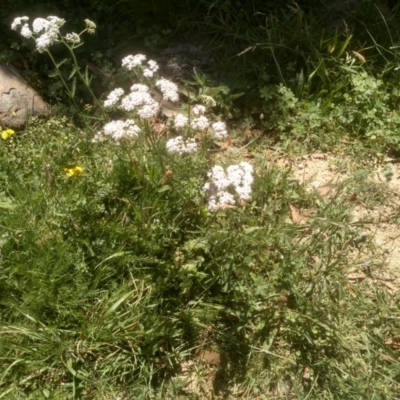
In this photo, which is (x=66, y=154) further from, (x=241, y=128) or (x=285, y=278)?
(x=285, y=278)

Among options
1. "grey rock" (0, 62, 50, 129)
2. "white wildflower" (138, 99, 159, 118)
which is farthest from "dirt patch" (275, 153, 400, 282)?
"grey rock" (0, 62, 50, 129)

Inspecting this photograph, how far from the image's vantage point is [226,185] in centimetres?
223

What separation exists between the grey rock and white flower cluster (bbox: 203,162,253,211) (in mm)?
1831

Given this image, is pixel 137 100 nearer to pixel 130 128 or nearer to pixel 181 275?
pixel 130 128

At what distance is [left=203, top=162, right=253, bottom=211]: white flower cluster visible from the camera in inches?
87.8

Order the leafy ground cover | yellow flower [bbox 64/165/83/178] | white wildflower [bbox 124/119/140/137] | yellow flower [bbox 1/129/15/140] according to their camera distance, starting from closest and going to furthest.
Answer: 1. white wildflower [bbox 124/119/140/137]
2. the leafy ground cover
3. yellow flower [bbox 64/165/83/178]
4. yellow flower [bbox 1/129/15/140]

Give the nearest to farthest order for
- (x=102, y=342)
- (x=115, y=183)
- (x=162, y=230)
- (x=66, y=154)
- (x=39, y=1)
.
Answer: (x=102, y=342), (x=162, y=230), (x=115, y=183), (x=66, y=154), (x=39, y=1)

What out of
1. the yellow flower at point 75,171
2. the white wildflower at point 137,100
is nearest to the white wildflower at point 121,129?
the white wildflower at point 137,100

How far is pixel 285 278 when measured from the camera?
2.73 m

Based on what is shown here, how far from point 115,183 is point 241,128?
1.10 m

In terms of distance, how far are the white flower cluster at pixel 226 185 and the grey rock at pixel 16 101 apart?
1831 millimetres

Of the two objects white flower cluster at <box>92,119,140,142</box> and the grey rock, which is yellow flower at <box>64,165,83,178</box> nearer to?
the grey rock

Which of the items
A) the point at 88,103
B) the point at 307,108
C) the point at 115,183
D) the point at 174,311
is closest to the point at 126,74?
the point at 88,103

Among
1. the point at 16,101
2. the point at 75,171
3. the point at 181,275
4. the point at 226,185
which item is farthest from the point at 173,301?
the point at 16,101
